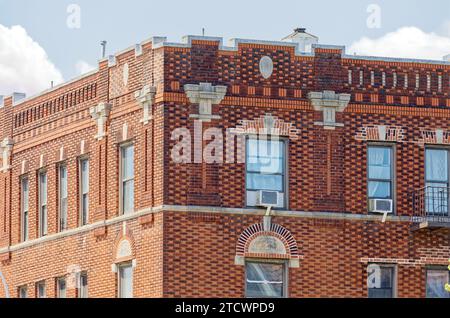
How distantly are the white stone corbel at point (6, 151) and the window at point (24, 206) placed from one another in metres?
0.94

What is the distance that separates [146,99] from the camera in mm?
31031

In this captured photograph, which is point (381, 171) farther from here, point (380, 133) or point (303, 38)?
point (303, 38)

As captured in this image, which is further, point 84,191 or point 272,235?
point 84,191

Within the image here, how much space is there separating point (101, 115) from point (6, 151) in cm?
637

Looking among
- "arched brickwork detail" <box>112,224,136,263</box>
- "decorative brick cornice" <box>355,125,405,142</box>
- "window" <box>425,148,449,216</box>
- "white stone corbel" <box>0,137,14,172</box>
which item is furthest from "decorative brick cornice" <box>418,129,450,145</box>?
"white stone corbel" <box>0,137,14,172</box>

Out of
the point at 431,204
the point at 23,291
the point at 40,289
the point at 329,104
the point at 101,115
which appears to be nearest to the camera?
the point at 329,104

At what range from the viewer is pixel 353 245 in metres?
31.6

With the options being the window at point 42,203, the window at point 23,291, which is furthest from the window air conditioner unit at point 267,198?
the window at point 23,291

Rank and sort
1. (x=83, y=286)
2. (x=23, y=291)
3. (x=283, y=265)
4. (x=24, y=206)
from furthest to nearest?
1. (x=24, y=206)
2. (x=23, y=291)
3. (x=83, y=286)
4. (x=283, y=265)

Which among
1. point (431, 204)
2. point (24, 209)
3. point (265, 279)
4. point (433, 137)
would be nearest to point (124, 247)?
point (265, 279)

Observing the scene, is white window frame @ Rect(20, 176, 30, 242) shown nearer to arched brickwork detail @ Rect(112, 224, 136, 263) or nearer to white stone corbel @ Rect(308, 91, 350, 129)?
arched brickwork detail @ Rect(112, 224, 136, 263)

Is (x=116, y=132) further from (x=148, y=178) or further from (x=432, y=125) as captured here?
(x=432, y=125)
